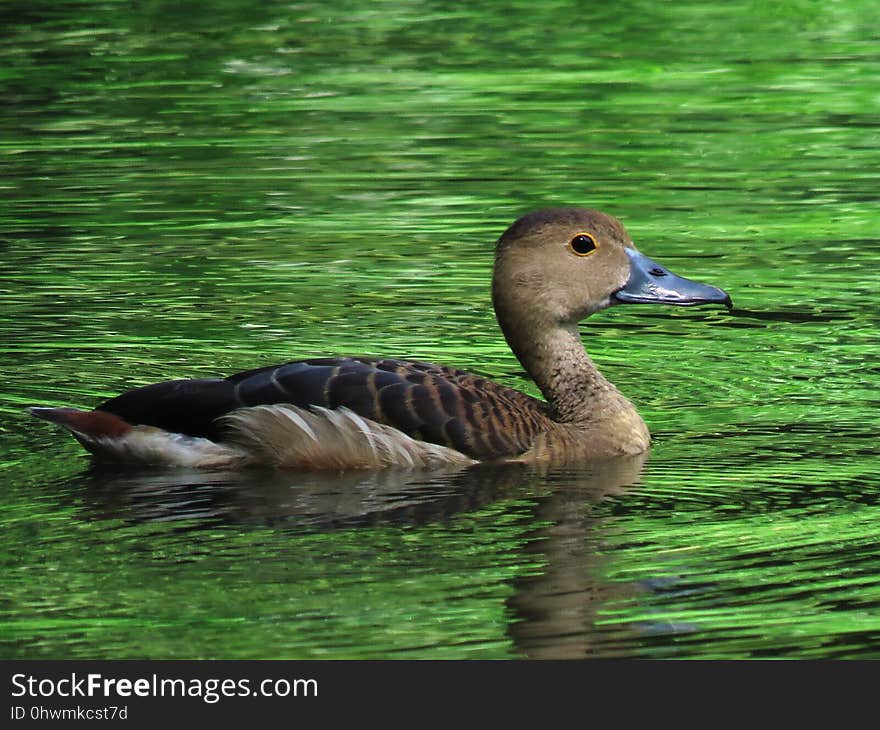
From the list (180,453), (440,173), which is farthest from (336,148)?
(180,453)

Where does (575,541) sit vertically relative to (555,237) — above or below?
below

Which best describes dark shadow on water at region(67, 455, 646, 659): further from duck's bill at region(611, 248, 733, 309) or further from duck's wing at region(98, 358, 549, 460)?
duck's bill at region(611, 248, 733, 309)

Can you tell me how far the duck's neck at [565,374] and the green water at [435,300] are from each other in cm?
37

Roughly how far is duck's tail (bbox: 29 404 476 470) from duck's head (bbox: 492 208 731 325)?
3.96 feet

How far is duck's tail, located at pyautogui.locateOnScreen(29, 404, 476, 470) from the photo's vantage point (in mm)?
10336

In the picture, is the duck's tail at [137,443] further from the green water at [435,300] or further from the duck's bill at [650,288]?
the duck's bill at [650,288]

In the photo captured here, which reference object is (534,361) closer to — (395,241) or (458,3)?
(395,241)

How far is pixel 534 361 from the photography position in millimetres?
11375

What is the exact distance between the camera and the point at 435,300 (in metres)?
14.0

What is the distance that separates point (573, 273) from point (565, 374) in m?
0.52

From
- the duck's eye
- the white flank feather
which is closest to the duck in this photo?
the white flank feather

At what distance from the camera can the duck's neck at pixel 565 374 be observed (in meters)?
11.1

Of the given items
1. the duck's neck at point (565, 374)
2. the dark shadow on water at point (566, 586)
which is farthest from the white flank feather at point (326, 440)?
the duck's neck at point (565, 374)
